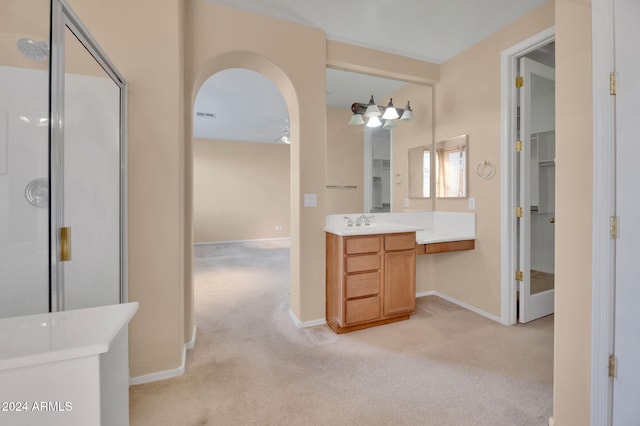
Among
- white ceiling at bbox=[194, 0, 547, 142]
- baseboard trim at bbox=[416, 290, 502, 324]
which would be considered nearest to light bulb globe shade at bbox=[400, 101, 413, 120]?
white ceiling at bbox=[194, 0, 547, 142]

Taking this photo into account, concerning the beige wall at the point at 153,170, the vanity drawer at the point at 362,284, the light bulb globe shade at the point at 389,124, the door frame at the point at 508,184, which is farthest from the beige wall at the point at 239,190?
the door frame at the point at 508,184

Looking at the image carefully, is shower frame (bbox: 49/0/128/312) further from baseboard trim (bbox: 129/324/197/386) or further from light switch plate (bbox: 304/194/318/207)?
light switch plate (bbox: 304/194/318/207)

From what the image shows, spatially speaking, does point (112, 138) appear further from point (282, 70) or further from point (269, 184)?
point (269, 184)

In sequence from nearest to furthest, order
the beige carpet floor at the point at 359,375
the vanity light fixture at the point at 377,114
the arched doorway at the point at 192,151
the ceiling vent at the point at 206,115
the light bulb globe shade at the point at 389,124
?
1. the beige carpet floor at the point at 359,375
2. the arched doorway at the point at 192,151
3. the vanity light fixture at the point at 377,114
4. the light bulb globe shade at the point at 389,124
5. the ceiling vent at the point at 206,115

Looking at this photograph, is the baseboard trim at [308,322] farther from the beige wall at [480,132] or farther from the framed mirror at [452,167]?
the framed mirror at [452,167]

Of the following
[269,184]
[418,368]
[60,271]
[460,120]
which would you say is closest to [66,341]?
[60,271]

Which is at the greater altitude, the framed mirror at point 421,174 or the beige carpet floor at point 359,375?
the framed mirror at point 421,174

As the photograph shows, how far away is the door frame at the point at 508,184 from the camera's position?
2.61 metres

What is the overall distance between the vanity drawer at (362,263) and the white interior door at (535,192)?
4.61 ft

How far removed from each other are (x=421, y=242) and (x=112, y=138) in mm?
2611

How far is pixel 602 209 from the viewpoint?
1201mm

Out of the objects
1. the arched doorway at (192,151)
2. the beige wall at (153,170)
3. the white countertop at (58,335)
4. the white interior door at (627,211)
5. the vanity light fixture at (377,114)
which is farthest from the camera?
the vanity light fixture at (377,114)

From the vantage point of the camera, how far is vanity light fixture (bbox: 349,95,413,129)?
316cm

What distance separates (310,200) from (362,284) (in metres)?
0.89
